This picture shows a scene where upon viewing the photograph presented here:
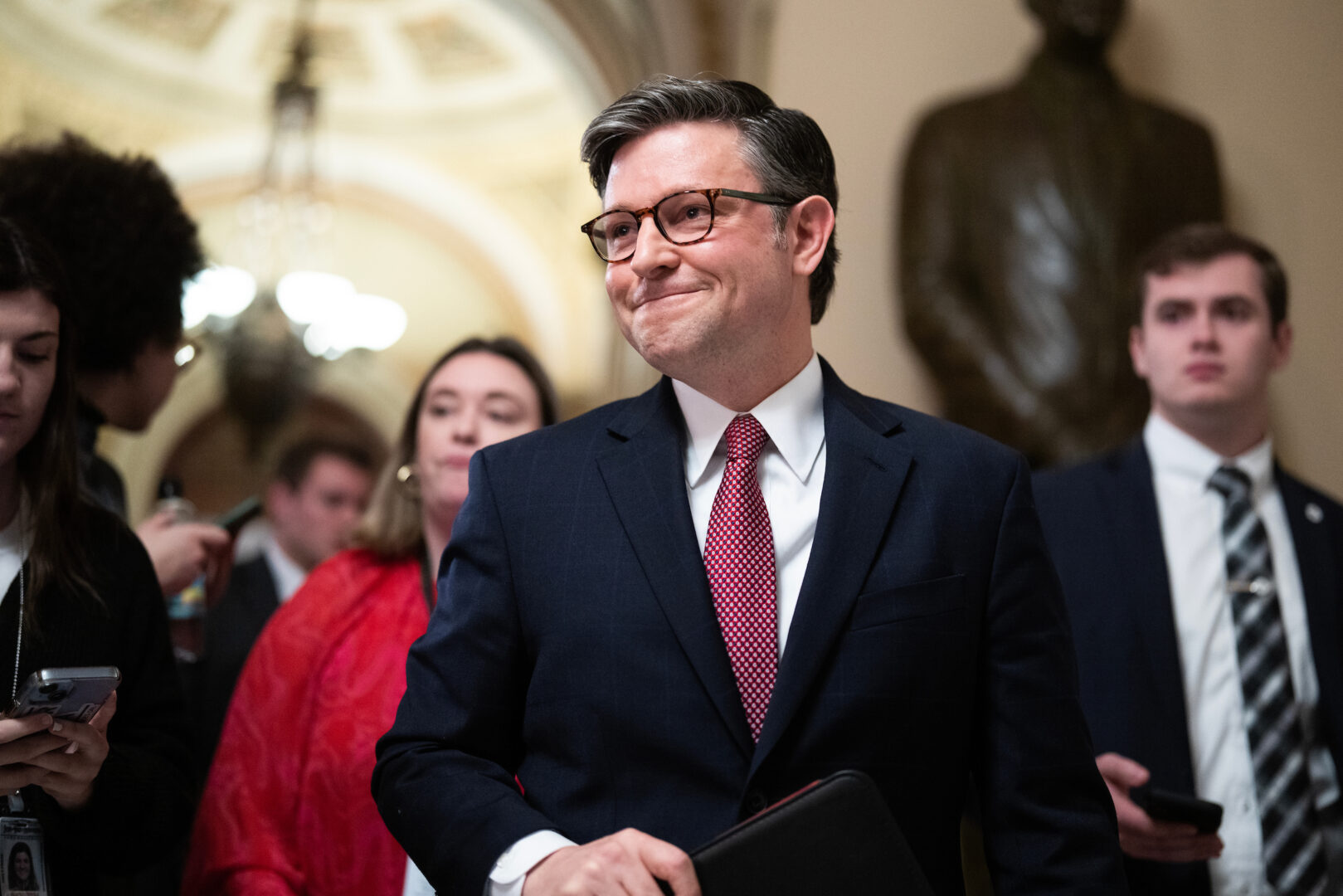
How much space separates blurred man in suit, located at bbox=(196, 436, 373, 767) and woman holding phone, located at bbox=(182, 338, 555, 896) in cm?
121

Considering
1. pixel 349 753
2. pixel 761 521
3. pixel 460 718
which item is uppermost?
pixel 761 521

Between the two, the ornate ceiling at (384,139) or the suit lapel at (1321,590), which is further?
the ornate ceiling at (384,139)

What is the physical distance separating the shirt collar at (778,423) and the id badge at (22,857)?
115 centimetres

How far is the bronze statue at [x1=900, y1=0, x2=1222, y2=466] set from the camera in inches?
176

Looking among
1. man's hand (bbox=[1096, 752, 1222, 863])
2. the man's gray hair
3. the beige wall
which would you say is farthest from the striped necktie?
the beige wall

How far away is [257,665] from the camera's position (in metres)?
2.66

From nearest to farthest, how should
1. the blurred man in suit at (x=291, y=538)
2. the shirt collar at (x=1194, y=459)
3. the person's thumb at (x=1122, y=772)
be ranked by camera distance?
the person's thumb at (x=1122, y=772)
the shirt collar at (x=1194, y=459)
the blurred man in suit at (x=291, y=538)

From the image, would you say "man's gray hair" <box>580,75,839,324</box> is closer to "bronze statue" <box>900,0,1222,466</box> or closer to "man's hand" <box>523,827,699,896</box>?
"man's hand" <box>523,827,699,896</box>

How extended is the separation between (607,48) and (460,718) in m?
5.43

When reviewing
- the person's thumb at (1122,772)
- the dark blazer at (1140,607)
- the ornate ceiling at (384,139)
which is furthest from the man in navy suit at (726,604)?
the ornate ceiling at (384,139)

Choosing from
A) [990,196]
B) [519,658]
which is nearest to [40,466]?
[519,658]

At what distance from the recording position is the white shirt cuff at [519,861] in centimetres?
160

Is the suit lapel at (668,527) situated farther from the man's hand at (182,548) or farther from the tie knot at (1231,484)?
the tie knot at (1231,484)

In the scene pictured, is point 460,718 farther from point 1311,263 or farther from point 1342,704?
point 1311,263
